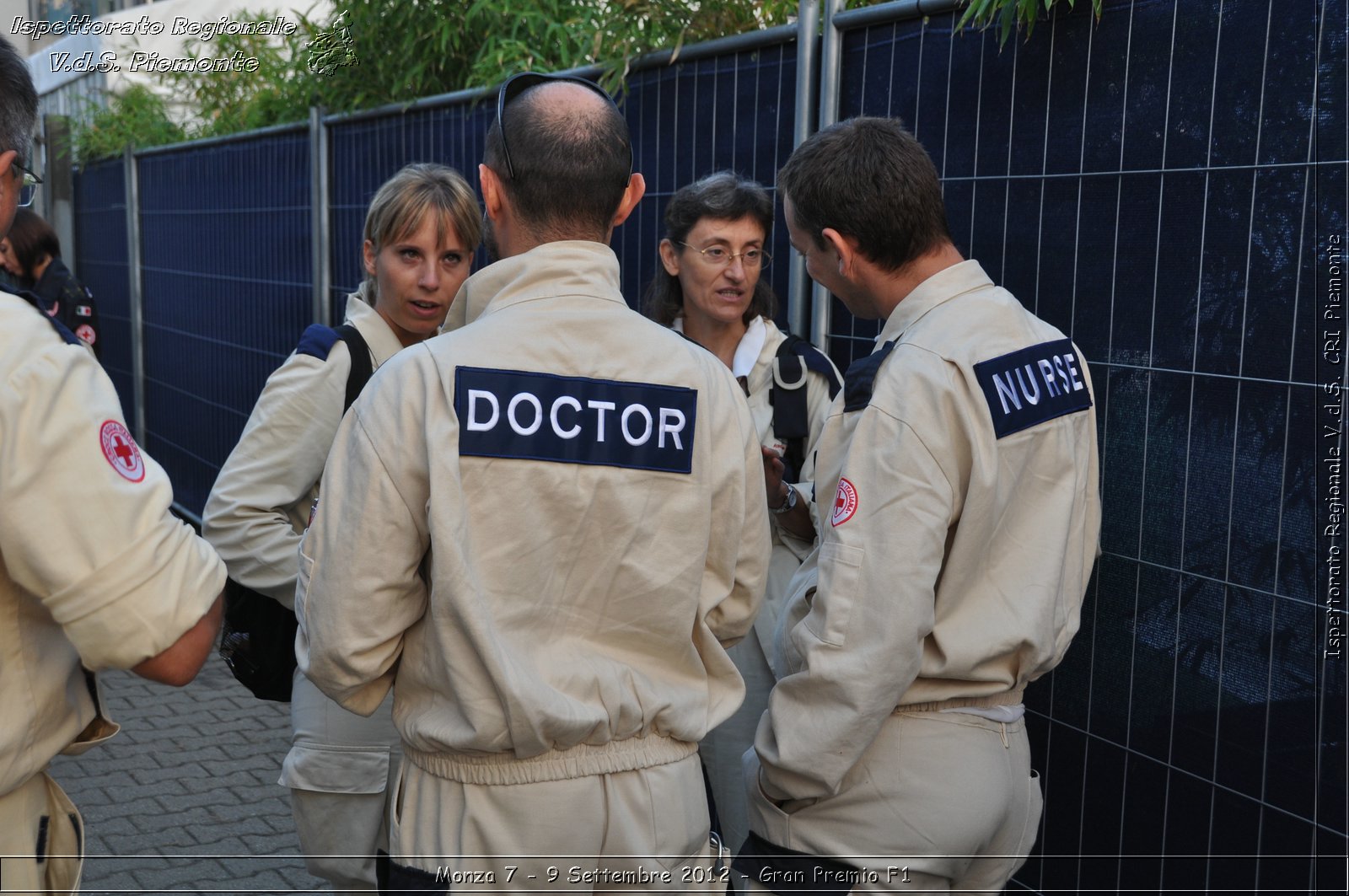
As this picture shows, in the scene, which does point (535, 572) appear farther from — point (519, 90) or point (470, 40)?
point (470, 40)

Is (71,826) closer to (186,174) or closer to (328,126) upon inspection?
(328,126)

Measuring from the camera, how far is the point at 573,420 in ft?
6.85

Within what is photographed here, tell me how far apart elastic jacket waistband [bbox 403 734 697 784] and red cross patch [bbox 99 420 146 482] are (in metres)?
0.71

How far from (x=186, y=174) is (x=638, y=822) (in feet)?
26.5

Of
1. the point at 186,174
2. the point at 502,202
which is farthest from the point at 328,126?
the point at 502,202

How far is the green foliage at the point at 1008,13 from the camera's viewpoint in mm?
2947

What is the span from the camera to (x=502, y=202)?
2.25m

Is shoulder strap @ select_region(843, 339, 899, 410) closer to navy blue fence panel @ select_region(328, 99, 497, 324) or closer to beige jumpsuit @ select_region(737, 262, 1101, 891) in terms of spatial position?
beige jumpsuit @ select_region(737, 262, 1101, 891)

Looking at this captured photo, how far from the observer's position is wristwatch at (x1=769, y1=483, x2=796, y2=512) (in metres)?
3.22

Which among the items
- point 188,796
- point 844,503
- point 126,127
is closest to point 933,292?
point 844,503

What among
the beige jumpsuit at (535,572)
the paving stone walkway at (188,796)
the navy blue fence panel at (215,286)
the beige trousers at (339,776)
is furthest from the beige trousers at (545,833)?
the navy blue fence panel at (215,286)

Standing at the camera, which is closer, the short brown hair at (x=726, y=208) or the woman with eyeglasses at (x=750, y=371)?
the woman with eyeglasses at (x=750, y=371)

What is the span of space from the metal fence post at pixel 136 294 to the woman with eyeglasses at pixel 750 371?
7.63 meters

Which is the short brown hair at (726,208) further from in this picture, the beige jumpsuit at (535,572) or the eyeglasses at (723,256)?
the beige jumpsuit at (535,572)
